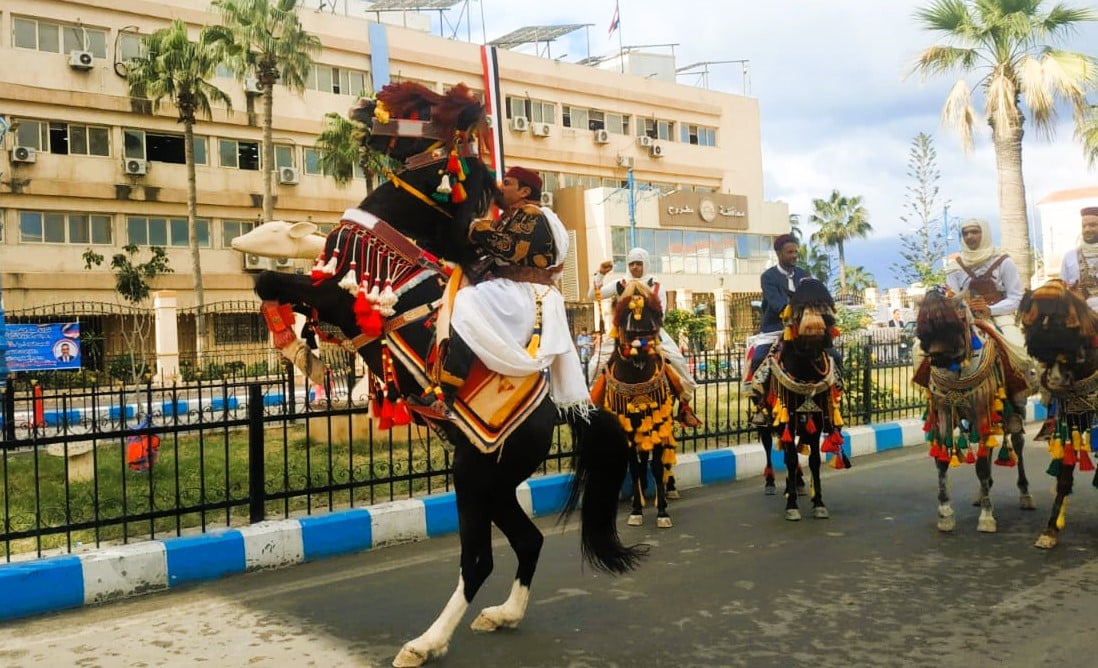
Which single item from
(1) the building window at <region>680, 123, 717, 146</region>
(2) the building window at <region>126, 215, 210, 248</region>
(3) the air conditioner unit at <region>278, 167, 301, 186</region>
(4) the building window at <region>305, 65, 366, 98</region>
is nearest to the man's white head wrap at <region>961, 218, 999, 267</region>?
(2) the building window at <region>126, 215, 210, 248</region>

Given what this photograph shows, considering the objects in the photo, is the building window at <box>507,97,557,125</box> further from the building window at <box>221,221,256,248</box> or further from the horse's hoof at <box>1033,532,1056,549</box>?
the horse's hoof at <box>1033,532,1056,549</box>

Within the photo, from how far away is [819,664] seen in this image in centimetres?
436

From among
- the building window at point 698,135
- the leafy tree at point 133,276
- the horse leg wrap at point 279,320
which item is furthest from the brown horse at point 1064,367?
the building window at point 698,135

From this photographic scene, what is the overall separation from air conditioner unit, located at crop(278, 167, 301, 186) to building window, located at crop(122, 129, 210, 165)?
2.63 metres

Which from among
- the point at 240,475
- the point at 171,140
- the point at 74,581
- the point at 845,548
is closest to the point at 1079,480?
the point at 845,548

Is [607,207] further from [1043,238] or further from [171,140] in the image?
[1043,238]

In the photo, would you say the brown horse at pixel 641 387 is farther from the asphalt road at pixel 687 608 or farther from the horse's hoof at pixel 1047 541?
the horse's hoof at pixel 1047 541

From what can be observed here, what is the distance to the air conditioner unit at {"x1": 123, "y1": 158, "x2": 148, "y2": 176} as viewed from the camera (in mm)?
31703

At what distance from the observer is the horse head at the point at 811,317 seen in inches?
293

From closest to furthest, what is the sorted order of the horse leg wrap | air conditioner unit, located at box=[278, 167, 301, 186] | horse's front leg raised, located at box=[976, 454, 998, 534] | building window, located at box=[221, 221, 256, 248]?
the horse leg wrap → horse's front leg raised, located at box=[976, 454, 998, 534] → building window, located at box=[221, 221, 256, 248] → air conditioner unit, located at box=[278, 167, 301, 186]

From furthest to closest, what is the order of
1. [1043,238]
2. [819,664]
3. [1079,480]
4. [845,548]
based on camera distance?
1. [1043,238]
2. [1079,480]
3. [845,548]
4. [819,664]

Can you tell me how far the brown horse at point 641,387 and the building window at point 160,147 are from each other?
97.0 ft

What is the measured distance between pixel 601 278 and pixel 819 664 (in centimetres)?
471

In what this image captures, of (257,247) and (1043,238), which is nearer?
(257,247)
